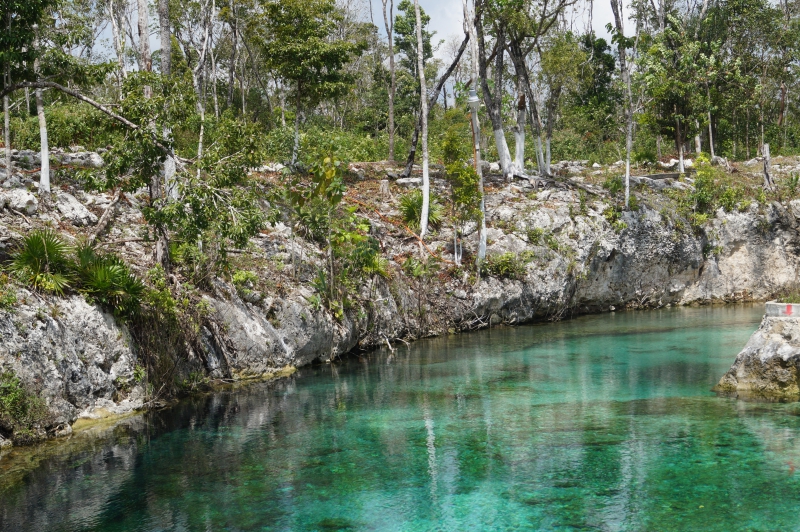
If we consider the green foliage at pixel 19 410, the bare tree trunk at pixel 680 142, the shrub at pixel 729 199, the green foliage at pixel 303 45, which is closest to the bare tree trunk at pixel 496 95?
the green foliage at pixel 303 45

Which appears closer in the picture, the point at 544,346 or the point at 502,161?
the point at 544,346

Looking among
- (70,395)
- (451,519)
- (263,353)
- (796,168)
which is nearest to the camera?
(451,519)

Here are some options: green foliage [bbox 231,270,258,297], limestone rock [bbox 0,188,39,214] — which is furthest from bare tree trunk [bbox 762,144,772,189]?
limestone rock [bbox 0,188,39,214]

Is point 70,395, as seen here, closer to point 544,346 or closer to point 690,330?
point 544,346

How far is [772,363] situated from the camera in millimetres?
12086

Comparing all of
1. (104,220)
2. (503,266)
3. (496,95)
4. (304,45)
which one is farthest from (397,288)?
(496,95)

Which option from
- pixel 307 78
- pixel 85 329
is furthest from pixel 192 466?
pixel 307 78

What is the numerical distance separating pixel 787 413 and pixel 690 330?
37.1ft

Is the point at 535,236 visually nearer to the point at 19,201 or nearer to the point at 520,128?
the point at 520,128

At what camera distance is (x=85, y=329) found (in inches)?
469

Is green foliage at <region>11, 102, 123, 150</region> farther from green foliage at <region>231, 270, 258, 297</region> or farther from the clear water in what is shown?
the clear water

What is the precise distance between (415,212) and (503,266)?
153 inches

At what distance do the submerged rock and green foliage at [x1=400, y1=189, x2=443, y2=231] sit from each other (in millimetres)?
14313

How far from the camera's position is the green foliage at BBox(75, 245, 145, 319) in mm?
12211
